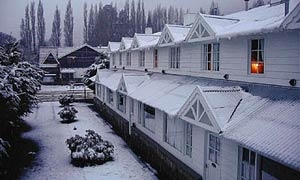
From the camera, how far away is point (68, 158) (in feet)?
54.3

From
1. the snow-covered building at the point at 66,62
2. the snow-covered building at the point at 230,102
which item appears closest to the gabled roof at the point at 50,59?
the snow-covered building at the point at 66,62

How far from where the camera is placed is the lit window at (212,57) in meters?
13.6

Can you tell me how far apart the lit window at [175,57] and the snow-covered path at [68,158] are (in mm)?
6038

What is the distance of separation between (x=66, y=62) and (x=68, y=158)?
→ 49.1 metres

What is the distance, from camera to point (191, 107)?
35.3 feet

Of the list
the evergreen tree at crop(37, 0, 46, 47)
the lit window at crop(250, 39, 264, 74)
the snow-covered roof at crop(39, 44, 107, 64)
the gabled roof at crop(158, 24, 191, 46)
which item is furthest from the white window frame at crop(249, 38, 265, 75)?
the evergreen tree at crop(37, 0, 46, 47)

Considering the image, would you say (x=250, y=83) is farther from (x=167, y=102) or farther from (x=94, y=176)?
(x=94, y=176)

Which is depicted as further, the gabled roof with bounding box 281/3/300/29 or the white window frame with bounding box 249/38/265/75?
the white window frame with bounding box 249/38/265/75

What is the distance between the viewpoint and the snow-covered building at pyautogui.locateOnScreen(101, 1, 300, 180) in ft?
26.8

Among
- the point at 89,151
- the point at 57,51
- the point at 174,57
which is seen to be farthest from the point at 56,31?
the point at 89,151

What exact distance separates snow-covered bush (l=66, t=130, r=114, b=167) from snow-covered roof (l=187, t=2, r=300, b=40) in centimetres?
757

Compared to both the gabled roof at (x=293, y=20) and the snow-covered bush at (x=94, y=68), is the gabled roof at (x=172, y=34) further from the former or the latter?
the snow-covered bush at (x=94, y=68)

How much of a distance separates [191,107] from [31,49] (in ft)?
319

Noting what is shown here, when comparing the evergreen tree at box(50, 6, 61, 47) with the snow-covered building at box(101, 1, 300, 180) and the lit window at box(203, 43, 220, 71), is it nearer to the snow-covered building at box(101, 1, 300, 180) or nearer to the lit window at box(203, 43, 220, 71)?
the snow-covered building at box(101, 1, 300, 180)
